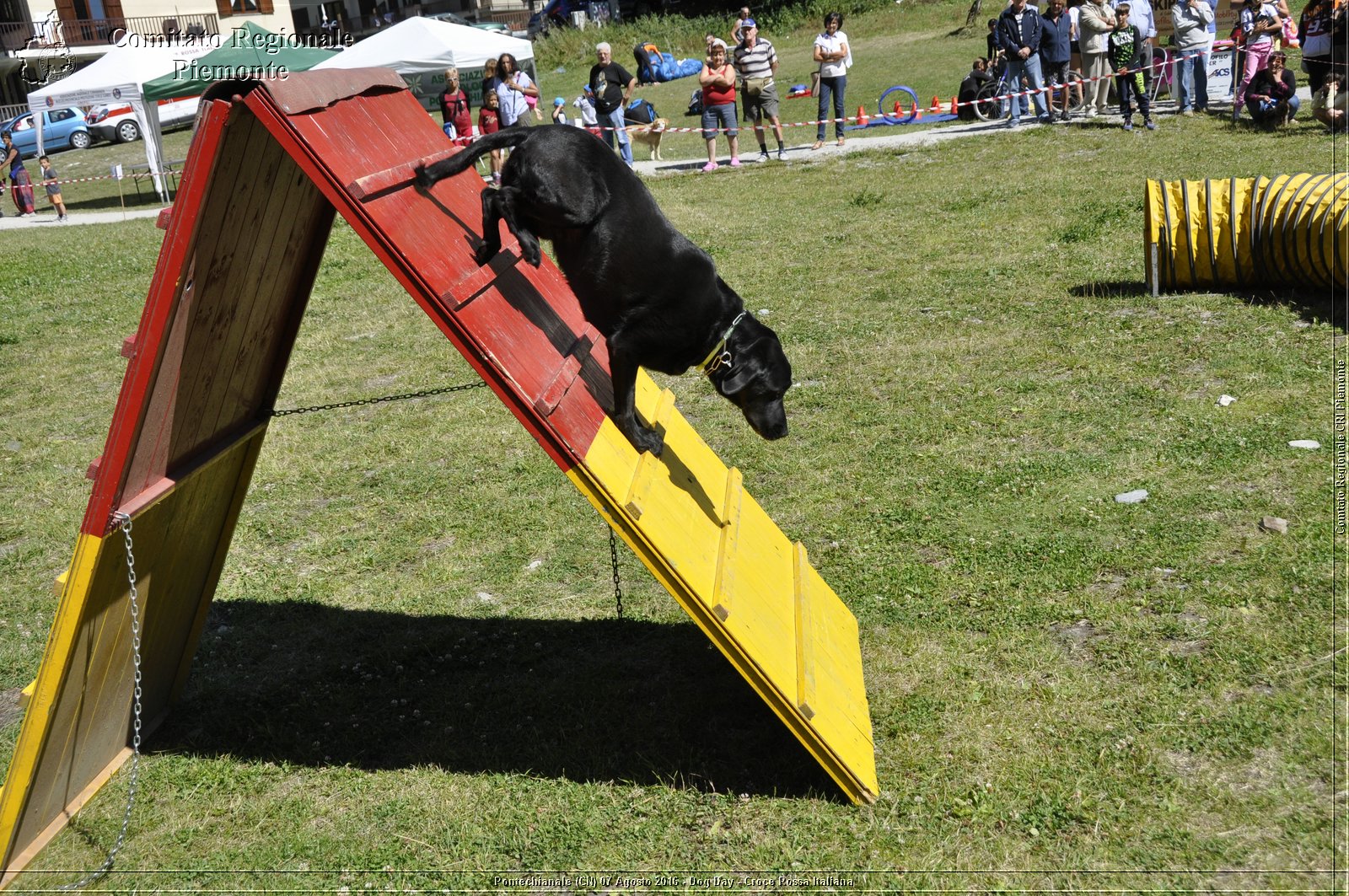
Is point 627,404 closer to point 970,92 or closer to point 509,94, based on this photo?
point 509,94

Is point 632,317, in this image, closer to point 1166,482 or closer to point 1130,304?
point 1166,482

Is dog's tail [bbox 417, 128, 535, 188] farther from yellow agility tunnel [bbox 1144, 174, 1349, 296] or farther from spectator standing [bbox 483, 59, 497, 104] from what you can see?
spectator standing [bbox 483, 59, 497, 104]

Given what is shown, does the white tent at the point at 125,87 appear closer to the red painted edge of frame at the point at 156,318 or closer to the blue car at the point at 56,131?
the blue car at the point at 56,131

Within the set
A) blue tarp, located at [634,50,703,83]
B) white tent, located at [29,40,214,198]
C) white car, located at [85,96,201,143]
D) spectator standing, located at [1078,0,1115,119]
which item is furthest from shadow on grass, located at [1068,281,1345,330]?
white car, located at [85,96,201,143]

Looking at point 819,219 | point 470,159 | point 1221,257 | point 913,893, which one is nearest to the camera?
point 913,893

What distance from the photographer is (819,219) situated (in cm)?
1234

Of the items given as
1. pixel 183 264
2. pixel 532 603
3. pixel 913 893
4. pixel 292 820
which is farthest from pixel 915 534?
pixel 183 264

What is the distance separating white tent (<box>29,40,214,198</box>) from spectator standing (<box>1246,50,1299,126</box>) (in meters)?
18.4

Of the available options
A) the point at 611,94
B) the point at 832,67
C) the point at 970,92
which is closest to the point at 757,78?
the point at 832,67

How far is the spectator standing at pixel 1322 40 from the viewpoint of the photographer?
13.5 metres

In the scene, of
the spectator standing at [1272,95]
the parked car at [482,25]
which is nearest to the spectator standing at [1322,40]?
the spectator standing at [1272,95]

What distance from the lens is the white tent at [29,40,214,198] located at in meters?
19.7

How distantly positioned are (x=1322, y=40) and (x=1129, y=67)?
237cm

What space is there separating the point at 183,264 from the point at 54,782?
6.12 ft
